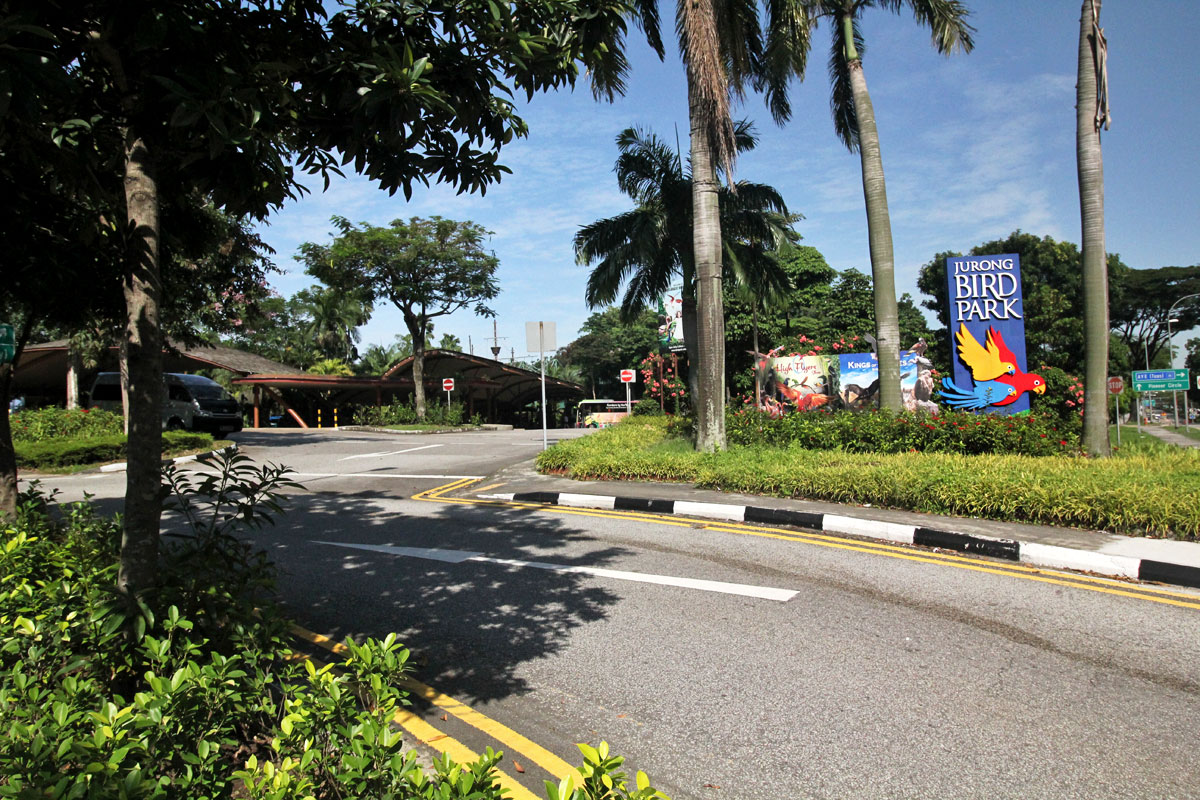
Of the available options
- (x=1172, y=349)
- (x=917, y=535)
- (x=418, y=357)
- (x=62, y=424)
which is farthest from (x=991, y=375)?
(x=1172, y=349)

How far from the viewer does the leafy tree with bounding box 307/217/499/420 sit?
29.4 metres

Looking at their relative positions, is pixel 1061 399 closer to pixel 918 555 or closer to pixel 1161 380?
pixel 1161 380

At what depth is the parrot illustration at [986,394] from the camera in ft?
51.8

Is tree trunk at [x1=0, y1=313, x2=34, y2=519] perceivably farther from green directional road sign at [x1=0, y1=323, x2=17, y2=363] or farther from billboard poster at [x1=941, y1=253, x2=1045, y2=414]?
billboard poster at [x1=941, y1=253, x2=1045, y2=414]

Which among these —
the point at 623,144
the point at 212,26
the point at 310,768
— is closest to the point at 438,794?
the point at 310,768

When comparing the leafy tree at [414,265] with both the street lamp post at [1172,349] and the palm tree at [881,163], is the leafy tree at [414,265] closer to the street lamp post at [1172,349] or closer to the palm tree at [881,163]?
the palm tree at [881,163]

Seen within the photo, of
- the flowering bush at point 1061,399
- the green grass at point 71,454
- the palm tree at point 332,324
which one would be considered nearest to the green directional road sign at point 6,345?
the green grass at point 71,454

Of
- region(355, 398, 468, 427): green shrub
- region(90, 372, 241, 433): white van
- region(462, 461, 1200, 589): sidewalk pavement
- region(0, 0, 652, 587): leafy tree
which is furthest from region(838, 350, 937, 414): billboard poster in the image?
region(90, 372, 241, 433): white van

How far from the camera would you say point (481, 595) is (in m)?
5.51

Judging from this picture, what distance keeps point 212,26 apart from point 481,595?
3.97 meters

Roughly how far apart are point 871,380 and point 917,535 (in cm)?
1409

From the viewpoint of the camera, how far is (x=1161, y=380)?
29000 millimetres

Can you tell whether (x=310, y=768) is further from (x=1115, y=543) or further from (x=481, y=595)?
(x=1115, y=543)

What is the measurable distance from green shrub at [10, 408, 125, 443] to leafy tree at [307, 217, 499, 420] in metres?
12.0
